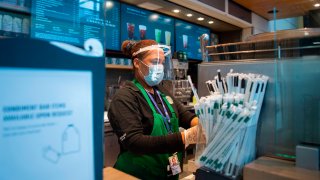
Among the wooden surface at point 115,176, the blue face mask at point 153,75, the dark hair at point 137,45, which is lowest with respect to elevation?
the wooden surface at point 115,176

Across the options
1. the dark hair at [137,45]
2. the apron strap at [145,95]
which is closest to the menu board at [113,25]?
the dark hair at [137,45]

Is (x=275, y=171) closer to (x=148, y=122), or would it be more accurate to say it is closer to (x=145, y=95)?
(x=148, y=122)

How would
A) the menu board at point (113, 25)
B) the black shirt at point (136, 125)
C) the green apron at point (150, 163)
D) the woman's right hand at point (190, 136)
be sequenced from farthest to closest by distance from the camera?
the menu board at point (113, 25) < the green apron at point (150, 163) < the black shirt at point (136, 125) < the woman's right hand at point (190, 136)

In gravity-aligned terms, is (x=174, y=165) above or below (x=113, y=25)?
below

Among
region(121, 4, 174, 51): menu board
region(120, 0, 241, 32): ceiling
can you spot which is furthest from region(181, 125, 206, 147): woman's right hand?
region(120, 0, 241, 32): ceiling

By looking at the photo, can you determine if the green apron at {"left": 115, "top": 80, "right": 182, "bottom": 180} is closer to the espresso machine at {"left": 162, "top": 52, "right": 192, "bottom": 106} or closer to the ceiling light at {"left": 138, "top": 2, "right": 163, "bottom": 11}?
the espresso machine at {"left": 162, "top": 52, "right": 192, "bottom": 106}

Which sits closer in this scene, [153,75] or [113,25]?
[153,75]

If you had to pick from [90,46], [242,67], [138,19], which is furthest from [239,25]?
[90,46]

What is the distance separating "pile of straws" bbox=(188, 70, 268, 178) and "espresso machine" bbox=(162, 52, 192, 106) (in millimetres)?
2563

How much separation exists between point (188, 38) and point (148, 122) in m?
3.15

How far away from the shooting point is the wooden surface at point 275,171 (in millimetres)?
647

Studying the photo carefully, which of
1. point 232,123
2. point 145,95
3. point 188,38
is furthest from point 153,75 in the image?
point 188,38

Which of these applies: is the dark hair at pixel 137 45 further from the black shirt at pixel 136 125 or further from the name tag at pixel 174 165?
the name tag at pixel 174 165

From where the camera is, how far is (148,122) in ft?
4.52
